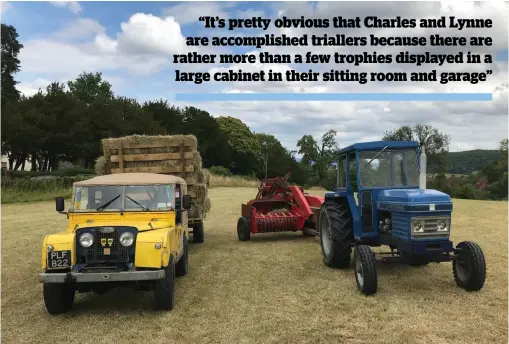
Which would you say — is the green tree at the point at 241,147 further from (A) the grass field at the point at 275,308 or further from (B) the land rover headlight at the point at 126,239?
(B) the land rover headlight at the point at 126,239

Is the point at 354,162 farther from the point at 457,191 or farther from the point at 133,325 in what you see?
the point at 457,191

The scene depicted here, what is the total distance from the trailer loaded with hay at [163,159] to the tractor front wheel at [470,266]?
612 centimetres

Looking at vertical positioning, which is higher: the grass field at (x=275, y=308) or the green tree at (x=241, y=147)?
the green tree at (x=241, y=147)

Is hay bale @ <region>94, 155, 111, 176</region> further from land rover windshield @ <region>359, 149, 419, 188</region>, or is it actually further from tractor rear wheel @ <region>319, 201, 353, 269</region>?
land rover windshield @ <region>359, 149, 419, 188</region>

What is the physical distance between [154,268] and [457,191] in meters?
50.7

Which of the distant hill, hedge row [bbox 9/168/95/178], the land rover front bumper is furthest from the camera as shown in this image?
the distant hill

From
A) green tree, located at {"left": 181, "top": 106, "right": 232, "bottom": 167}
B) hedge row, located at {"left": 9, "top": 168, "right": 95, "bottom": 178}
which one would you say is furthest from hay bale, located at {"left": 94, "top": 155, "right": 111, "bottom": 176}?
green tree, located at {"left": 181, "top": 106, "right": 232, "bottom": 167}

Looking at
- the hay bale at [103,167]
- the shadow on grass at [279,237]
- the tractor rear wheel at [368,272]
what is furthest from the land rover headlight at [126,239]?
the shadow on grass at [279,237]

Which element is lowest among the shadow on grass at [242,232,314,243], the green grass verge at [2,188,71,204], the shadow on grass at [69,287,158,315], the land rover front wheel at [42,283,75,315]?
the shadow on grass at [69,287,158,315]

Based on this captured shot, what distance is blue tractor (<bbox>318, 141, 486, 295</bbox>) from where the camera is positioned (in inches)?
279

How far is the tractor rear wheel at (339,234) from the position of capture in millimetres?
8500

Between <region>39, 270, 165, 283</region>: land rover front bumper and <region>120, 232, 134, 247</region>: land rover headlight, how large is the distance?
0.45m

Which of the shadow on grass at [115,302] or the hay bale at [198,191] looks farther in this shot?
the hay bale at [198,191]

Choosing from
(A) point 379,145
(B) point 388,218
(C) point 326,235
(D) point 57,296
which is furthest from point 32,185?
(B) point 388,218
